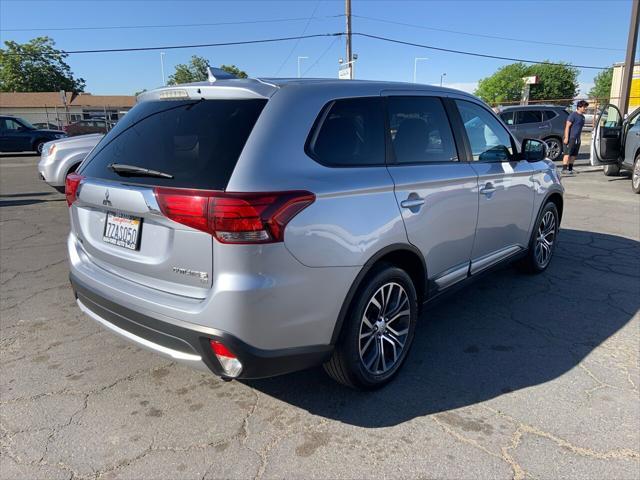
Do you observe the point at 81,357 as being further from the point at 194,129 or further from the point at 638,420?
the point at 638,420

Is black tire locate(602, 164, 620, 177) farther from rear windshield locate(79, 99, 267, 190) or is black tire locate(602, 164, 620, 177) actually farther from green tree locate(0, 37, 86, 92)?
green tree locate(0, 37, 86, 92)

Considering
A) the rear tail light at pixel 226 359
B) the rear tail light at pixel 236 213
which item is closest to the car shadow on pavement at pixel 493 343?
the rear tail light at pixel 226 359

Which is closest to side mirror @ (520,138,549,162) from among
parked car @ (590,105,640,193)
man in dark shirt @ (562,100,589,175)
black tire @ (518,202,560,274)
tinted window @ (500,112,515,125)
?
black tire @ (518,202,560,274)

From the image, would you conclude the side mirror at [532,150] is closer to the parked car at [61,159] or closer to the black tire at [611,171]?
the parked car at [61,159]

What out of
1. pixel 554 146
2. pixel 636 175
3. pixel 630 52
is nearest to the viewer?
pixel 636 175

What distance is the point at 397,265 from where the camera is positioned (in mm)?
3008

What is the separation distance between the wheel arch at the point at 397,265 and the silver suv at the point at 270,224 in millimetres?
11

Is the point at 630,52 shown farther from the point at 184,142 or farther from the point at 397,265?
the point at 184,142

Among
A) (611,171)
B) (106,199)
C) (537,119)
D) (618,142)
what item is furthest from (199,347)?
(537,119)

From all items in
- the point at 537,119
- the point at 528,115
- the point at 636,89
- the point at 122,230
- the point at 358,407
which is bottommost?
the point at 358,407

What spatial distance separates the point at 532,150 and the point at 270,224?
325cm

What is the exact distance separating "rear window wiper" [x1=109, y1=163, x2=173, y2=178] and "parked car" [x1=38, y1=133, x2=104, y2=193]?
6504mm

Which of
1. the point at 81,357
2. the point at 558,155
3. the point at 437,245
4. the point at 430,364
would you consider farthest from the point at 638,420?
the point at 558,155

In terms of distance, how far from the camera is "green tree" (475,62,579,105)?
83.2 meters
